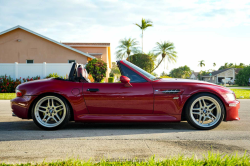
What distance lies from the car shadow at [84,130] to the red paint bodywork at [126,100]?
259 millimetres

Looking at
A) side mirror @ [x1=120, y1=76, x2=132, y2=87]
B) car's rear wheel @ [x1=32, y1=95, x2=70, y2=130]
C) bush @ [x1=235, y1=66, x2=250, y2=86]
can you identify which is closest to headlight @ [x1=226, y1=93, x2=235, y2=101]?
side mirror @ [x1=120, y1=76, x2=132, y2=87]

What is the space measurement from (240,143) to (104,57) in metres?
28.0

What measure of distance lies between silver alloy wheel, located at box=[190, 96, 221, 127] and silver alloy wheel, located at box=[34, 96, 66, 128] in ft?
8.31

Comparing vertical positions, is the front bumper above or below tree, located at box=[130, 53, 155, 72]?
below

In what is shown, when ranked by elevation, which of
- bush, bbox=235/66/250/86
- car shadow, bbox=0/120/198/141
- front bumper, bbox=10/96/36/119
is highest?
bush, bbox=235/66/250/86

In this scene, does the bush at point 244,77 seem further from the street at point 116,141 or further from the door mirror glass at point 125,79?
the door mirror glass at point 125,79

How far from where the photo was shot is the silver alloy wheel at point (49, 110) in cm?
486

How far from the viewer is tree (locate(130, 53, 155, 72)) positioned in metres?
29.1

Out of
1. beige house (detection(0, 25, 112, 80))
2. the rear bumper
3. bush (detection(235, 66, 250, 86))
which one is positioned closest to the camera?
the rear bumper

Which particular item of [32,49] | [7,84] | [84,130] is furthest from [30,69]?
[84,130]

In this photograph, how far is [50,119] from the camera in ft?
16.6

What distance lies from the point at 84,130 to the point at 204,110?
94.0 inches

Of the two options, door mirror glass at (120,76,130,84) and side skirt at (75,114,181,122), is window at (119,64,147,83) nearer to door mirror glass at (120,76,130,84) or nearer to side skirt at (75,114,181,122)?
door mirror glass at (120,76,130,84)

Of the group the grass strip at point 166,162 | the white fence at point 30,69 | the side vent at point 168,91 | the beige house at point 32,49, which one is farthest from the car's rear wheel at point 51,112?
the beige house at point 32,49
